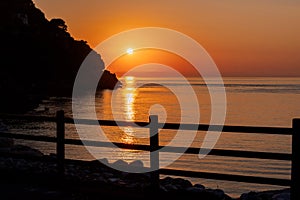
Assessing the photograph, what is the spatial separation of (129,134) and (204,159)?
70.5 feet

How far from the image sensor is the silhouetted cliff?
392 feet

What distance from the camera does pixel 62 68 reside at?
173 meters

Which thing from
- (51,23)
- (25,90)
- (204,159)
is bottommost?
(204,159)

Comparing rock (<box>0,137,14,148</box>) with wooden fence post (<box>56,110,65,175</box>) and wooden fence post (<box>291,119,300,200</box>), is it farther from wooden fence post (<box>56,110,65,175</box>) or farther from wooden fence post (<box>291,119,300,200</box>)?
wooden fence post (<box>291,119,300,200</box>)

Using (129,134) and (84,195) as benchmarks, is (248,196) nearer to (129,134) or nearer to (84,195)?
(84,195)

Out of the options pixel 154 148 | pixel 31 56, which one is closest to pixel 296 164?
pixel 154 148

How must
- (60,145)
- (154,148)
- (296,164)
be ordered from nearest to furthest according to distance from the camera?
(296,164)
(154,148)
(60,145)

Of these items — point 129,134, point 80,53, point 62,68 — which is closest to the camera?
point 129,134

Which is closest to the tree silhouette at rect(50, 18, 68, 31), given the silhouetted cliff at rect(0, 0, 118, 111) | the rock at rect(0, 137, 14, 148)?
the silhouetted cliff at rect(0, 0, 118, 111)

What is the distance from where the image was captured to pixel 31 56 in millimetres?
137875

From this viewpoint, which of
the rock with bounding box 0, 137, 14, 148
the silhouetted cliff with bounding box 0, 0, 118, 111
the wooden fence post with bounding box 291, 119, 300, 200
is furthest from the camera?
the silhouetted cliff with bounding box 0, 0, 118, 111

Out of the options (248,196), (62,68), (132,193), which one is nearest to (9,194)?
(132,193)

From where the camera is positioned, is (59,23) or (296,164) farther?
(59,23)

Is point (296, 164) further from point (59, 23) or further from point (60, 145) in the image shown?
point (59, 23)
